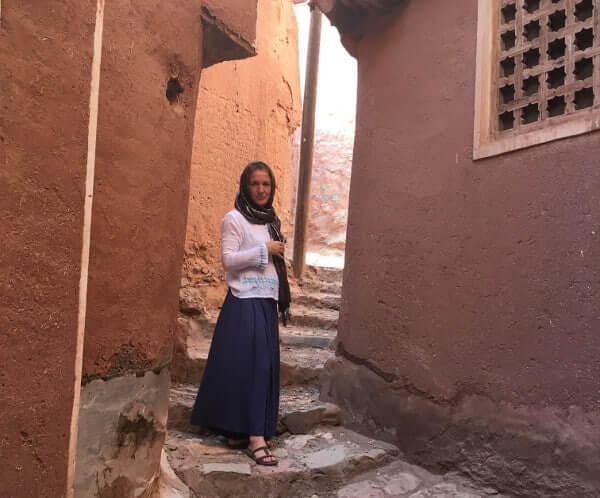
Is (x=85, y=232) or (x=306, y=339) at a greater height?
(x=85, y=232)

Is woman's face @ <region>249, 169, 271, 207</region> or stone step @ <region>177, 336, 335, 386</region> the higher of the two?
woman's face @ <region>249, 169, 271, 207</region>

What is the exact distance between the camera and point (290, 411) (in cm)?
375

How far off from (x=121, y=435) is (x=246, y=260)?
1.18 meters

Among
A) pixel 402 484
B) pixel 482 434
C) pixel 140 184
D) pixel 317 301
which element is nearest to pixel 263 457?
pixel 402 484

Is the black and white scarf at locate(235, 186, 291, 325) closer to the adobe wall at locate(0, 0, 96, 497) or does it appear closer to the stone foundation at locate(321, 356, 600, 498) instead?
the stone foundation at locate(321, 356, 600, 498)

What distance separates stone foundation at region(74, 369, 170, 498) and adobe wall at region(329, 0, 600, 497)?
155cm

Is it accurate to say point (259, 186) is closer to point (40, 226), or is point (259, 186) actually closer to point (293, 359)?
point (293, 359)

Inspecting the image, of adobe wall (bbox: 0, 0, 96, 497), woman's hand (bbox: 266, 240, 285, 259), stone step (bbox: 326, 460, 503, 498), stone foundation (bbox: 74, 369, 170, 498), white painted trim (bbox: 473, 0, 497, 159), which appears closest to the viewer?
adobe wall (bbox: 0, 0, 96, 497)

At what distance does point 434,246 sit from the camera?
139 inches

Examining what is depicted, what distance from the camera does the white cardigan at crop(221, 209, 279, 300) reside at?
329cm

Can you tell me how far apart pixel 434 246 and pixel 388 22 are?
1.54 meters

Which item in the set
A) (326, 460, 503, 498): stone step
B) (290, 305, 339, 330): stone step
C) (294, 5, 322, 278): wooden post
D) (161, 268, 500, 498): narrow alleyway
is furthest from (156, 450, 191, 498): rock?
(294, 5, 322, 278): wooden post

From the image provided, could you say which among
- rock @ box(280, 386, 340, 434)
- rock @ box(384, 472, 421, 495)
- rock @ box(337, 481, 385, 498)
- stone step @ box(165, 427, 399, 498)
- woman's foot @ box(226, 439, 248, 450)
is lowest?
rock @ box(337, 481, 385, 498)

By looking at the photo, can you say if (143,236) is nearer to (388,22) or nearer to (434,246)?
(434,246)
